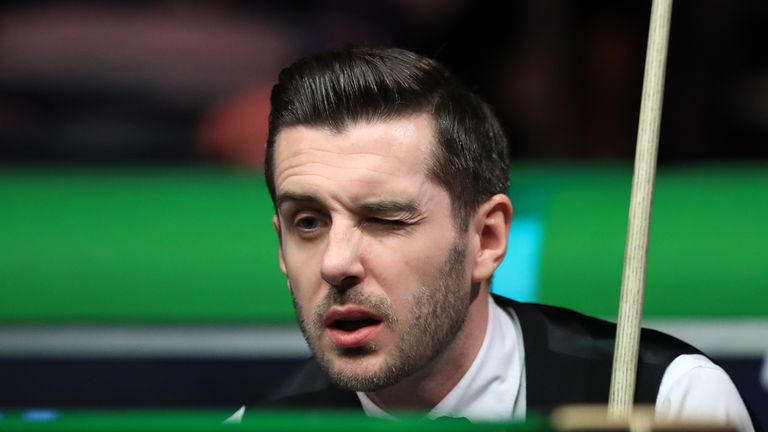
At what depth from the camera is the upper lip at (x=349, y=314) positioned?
1.50 m

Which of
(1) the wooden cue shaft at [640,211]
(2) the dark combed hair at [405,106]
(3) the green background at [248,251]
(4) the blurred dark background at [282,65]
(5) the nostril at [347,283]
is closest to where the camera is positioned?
(1) the wooden cue shaft at [640,211]

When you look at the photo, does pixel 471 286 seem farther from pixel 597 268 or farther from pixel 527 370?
pixel 597 268

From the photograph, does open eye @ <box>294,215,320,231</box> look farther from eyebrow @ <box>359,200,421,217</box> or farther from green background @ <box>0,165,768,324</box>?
green background @ <box>0,165,768,324</box>

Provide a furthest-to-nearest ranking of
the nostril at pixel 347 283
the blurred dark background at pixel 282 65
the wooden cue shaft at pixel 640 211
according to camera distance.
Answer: the blurred dark background at pixel 282 65, the nostril at pixel 347 283, the wooden cue shaft at pixel 640 211

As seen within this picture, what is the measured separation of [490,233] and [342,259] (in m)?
0.28

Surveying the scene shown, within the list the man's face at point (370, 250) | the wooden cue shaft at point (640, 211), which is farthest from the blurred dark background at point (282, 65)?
the wooden cue shaft at point (640, 211)

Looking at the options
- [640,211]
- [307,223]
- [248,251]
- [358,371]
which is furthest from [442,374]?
[248,251]

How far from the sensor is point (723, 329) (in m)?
2.15

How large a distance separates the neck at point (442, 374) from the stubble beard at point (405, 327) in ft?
0.16

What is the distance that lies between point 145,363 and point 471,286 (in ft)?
2.71

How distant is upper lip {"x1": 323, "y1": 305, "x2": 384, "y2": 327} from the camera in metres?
1.50

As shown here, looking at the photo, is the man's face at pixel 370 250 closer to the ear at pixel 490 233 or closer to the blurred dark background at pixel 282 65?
the ear at pixel 490 233

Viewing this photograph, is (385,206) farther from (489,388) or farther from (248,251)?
(248,251)

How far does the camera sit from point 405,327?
5.05 feet
